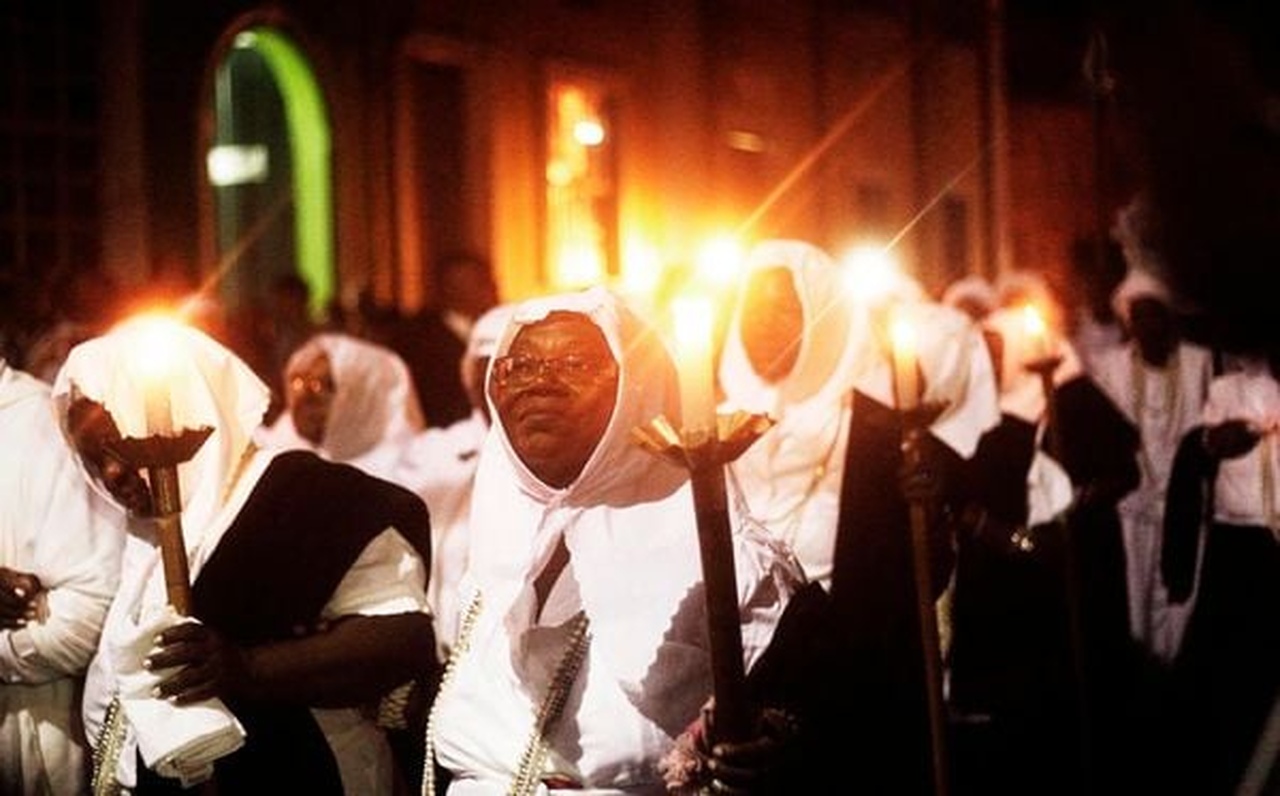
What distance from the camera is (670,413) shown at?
4.68 m

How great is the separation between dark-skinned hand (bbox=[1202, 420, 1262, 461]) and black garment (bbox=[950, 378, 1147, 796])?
0.68 m

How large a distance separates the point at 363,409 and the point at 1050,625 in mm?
3354

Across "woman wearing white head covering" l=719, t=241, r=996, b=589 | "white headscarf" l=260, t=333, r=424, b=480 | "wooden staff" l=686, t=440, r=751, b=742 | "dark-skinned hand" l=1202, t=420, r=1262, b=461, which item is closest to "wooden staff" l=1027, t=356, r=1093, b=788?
"woman wearing white head covering" l=719, t=241, r=996, b=589

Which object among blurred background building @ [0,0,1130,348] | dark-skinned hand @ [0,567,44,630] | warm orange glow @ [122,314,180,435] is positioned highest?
blurred background building @ [0,0,1130,348]

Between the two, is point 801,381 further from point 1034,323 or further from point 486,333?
point 486,333

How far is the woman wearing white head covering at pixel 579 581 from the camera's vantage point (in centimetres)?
432

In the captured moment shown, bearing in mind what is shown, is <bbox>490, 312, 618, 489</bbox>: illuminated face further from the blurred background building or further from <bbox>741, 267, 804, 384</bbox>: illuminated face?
the blurred background building

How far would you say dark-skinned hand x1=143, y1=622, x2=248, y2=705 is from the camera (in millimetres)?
4301

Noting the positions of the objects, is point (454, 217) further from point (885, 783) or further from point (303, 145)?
point (885, 783)

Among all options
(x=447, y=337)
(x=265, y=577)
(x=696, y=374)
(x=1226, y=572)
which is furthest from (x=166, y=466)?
(x=447, y=337)

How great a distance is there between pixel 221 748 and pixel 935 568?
276cm

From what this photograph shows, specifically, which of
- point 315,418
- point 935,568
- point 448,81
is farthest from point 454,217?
point 935,568

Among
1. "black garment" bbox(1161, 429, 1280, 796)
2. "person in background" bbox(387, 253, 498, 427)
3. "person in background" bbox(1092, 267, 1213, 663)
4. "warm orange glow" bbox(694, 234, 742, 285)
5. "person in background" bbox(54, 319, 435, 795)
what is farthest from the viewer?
"person in background" bbox(387, 253, 498, 427)

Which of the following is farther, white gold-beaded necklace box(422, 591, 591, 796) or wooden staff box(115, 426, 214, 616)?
white gold-beaded necklace box(422, 591, 591, 796)
